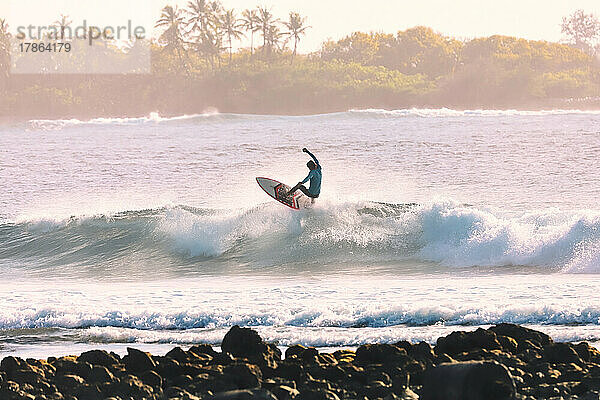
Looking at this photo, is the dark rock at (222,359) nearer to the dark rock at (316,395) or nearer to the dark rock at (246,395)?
the dark rock at (316,395)

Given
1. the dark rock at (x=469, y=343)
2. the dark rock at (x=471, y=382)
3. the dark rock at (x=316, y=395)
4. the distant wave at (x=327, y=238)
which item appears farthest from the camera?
the distant wave at (x=327, y=238)

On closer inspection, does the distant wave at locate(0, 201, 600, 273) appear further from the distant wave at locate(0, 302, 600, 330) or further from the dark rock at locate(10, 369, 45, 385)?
the dark rock at locate(10, 369, 45, 385)

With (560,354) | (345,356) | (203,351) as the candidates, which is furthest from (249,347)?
(560,354)

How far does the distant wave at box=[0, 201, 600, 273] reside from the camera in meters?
18.5

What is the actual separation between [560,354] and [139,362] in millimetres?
3776

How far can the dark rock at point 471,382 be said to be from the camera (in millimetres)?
6773

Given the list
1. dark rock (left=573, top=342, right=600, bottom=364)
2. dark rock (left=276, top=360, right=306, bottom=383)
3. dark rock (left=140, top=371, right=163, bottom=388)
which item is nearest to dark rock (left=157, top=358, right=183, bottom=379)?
dark rock (left=140, top=371, right=163, bottom=388)

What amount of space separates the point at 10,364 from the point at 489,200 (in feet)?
80.4

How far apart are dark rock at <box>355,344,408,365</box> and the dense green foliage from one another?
81.7 m

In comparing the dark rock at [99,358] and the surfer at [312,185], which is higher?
the surfer at [312,185]

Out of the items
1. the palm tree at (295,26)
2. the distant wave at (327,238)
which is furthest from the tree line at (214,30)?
the distant wave at (327,238)

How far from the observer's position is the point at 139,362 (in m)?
8.17

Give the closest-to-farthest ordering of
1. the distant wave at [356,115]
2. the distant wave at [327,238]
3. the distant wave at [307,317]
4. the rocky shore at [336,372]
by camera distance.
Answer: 1. the rocky shore at [336,372]
2. the distant wave at [307,317]
3. the distant wave at [327,238]
4. the distant wave at [356,115]

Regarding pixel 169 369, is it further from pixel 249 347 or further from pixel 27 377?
pixel 27 377
